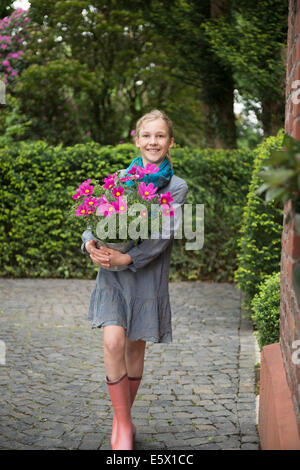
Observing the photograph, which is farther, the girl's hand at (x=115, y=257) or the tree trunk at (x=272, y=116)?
the tree trunk at (x=272, y=116)

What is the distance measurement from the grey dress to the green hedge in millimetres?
5480

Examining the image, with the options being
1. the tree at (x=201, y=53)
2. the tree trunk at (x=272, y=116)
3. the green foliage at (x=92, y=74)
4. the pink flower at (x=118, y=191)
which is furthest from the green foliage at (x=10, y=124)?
the pink flower at (x=118, y=191)

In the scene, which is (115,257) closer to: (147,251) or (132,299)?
(147,251)

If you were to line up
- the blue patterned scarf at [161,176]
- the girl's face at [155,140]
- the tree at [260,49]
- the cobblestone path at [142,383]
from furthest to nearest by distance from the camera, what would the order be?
the tree at [260,49]
the cobblestone path at [142,383]
the girl's face at [155,140]
the blue patterned scarf at [161,176]

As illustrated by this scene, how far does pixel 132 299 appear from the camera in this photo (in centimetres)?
291

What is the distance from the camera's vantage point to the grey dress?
2861mm

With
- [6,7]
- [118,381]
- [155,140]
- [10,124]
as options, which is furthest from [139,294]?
[6,7]

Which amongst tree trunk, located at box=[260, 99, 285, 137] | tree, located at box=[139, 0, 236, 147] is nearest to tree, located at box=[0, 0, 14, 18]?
tree, located at box=[139, 0, 236, 147]

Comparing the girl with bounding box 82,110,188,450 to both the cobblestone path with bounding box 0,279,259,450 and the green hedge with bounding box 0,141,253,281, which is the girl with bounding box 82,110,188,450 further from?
the green hedge with bounding box 0,141,253,281

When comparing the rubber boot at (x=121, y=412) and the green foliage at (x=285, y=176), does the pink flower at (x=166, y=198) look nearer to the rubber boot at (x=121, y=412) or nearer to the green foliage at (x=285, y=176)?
the rubber boot at (x=121, y=412)

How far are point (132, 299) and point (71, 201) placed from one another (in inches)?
227

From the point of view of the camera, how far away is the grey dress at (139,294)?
2.86 meters

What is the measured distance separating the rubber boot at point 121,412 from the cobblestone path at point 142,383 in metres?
0.21
